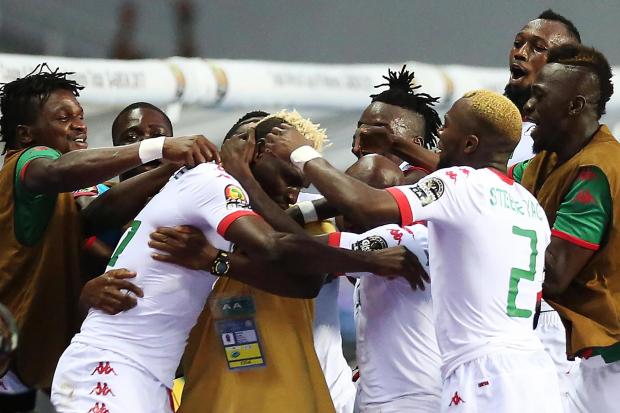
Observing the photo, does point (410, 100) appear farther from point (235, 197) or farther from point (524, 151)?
point (235, 197)

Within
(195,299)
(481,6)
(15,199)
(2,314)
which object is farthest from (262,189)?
(481,6)

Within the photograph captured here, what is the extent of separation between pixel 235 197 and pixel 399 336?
2.64 ft

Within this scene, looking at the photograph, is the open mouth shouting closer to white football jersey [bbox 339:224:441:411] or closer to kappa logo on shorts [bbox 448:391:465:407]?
white football jersey [bbox 339:224:441:411]

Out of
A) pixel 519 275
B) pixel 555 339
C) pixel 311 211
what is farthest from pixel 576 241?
pixel 311 211

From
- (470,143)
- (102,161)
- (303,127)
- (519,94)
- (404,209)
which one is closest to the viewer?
(404,209)

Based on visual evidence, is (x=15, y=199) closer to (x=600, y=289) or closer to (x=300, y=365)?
(x=300, y=365)

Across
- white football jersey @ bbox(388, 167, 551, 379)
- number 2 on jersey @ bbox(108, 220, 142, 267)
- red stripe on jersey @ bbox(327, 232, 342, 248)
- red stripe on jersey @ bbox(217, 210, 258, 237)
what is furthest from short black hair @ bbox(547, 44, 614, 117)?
number 2 on jersey @ bbox(108, 220, 142, 267)

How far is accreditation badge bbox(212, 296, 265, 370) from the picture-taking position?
3.72m

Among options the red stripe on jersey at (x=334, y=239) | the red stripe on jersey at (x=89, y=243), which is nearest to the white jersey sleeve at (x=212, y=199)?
the red stripe on jersey at (x=334, y=239)

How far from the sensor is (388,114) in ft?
15.2

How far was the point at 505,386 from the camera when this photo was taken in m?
3.42

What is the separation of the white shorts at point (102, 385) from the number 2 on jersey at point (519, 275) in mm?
1145

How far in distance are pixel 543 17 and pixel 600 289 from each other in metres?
1.86

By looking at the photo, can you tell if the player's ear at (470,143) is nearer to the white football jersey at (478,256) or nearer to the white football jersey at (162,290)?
the white football jersey at (478,256)
